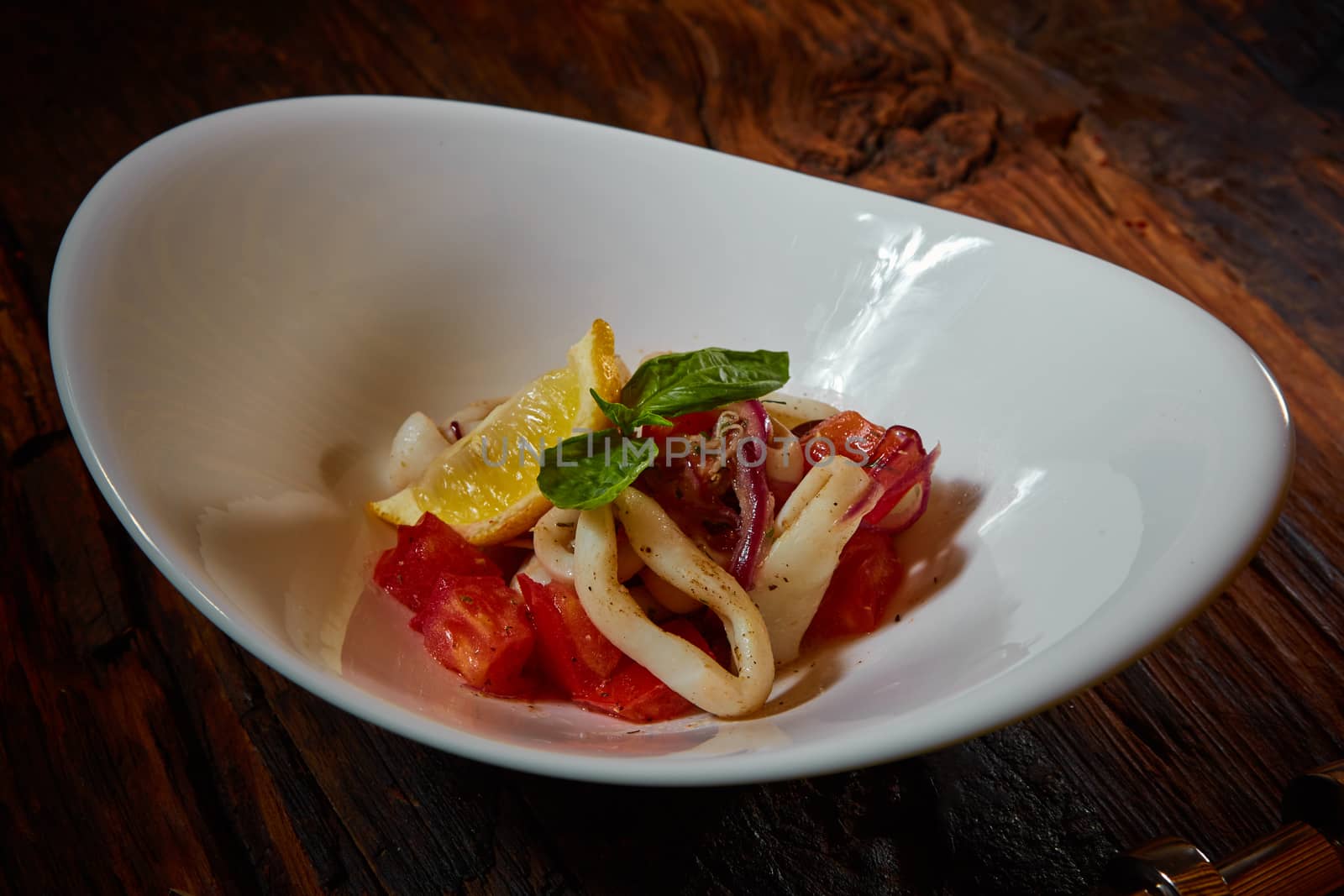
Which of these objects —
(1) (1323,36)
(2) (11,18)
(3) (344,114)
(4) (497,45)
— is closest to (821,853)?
(3) (344,114)

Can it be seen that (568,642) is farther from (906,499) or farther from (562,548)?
(906,499)

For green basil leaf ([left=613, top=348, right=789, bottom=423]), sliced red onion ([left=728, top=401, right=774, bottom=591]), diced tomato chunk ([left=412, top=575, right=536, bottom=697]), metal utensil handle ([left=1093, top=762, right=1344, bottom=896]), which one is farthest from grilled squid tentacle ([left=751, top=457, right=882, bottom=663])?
metal utensil handle ([left=1093, top=762, right=1344, bottom=896])

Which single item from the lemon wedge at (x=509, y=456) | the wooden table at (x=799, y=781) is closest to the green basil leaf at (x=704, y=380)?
the lemon wedge at (x=509, y=456)

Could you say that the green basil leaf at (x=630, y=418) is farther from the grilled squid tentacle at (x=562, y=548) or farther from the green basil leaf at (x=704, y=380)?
the grilled squid tentacle at (x=562, y=548)

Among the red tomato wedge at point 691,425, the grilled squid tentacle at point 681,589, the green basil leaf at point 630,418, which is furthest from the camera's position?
the red tomato wedge at point 691,425

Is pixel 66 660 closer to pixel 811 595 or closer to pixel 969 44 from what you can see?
pixel 811 595
